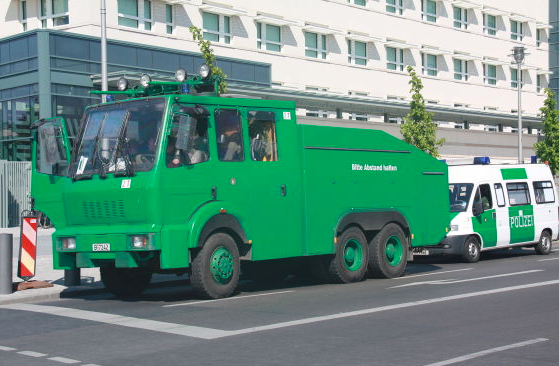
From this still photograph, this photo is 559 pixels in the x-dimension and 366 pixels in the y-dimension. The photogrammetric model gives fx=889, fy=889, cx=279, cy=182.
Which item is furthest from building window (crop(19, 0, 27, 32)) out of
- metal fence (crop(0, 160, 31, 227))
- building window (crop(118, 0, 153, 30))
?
metal fence (crop(0, 160, 31, 227))

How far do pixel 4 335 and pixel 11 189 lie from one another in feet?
73.9

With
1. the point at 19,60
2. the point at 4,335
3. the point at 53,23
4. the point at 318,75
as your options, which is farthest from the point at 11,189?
the point at 4,335

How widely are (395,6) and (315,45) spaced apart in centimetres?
730

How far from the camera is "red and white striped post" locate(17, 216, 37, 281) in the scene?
1448 cm

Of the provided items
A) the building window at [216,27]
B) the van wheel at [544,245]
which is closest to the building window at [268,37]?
the building window at [216,27]

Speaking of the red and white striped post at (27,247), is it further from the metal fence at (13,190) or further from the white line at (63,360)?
the metal fence at (13,190)

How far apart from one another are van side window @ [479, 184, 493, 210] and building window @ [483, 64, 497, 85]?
3802cm

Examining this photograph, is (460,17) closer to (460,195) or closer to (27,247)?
(460,195)

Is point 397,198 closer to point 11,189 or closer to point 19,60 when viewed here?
point 11,189

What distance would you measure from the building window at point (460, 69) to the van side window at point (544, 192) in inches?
1284

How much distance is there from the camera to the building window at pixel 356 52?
48031mm

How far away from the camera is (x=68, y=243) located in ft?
43.4

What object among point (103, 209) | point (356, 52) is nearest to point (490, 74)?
point (356, 52)

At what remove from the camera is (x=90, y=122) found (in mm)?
13469
